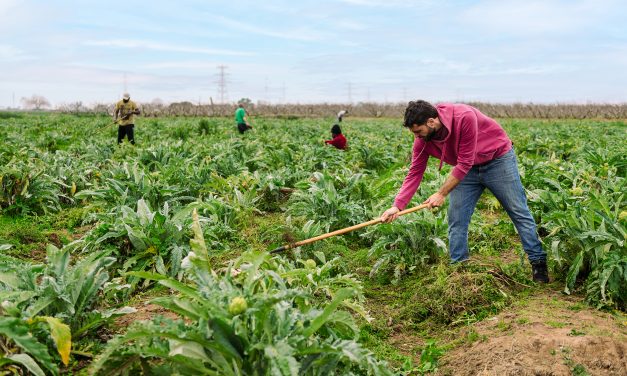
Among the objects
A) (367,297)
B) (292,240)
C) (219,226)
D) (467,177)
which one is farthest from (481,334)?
(219,226)

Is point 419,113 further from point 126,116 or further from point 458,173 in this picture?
point 126,116

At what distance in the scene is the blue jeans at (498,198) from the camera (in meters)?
4.63

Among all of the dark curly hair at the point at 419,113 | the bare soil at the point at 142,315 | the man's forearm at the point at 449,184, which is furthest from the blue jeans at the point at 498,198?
the bare soil at the point at 142,315

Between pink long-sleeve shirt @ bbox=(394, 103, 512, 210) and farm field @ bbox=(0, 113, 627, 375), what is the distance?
0.54m

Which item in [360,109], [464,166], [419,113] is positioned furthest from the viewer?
[360,109]

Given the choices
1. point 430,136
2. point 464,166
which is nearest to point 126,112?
point 430,136

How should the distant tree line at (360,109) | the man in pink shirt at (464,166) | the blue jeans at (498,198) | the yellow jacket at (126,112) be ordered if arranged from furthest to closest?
the distant tree line at (360,109) → the yellow jacket at (126,112) → the blue jeans at (498,198) → the man in pink shirt at (464,166)

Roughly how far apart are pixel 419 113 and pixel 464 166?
595 mm

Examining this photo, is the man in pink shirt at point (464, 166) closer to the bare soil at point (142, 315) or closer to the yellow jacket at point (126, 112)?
the bare soil at point (142, 315)

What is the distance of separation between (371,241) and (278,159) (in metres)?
4.71

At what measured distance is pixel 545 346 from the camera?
11.3 ft

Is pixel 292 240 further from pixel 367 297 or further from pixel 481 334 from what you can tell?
pixel 481 334

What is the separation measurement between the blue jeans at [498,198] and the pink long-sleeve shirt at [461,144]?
121 millimetres

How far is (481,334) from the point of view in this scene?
3.85m
